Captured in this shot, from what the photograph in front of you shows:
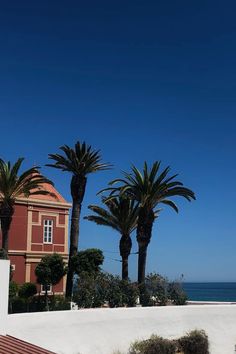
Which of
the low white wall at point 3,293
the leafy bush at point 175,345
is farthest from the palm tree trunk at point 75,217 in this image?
the low white wall at point 3,293

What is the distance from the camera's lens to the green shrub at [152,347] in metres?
21.1

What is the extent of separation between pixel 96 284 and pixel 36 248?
16.8 m

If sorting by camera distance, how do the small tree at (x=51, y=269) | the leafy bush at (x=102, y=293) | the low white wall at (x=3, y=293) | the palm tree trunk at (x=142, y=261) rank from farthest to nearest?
the small tree at (x=51, y=269), the palm tree trunk at (x=142, y=261), the leafy bush at (x=102, y=293), the low white wall at (x=3, y=293)

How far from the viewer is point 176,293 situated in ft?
92.7

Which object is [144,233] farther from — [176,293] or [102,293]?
[102,293]

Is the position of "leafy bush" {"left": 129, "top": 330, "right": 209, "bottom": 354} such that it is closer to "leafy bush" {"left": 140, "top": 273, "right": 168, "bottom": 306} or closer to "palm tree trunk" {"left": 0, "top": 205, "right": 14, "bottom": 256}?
"leafy bush" {"left": 140, "top": 273, "right": 168, "bottom": 306}

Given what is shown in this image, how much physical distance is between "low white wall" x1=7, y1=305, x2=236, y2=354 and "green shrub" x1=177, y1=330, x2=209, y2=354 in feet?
2.20

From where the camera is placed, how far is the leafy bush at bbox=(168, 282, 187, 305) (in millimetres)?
28109

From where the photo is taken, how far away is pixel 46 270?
37.4m

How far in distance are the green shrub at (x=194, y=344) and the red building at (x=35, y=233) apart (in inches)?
744

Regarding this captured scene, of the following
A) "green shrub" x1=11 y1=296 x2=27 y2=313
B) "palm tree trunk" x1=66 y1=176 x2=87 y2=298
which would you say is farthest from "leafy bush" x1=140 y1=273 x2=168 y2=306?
"palm tree trunk" x1=66 y1=176 x2=87 y2=298

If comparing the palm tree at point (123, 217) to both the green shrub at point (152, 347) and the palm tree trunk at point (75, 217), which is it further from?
the green shrub at point (152, 347)

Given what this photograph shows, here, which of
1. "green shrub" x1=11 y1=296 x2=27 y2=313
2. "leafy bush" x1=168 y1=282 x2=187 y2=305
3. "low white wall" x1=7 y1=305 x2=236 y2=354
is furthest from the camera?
"leafy bush" x1=168 y1=282 x2=187 y2=305

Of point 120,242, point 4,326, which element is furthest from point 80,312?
point 120,242
